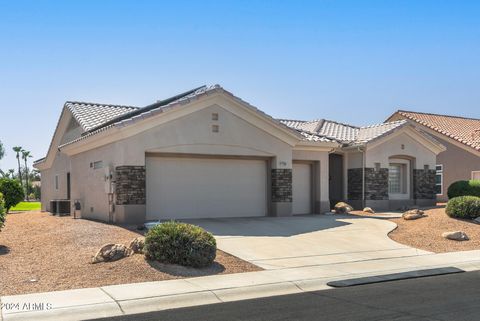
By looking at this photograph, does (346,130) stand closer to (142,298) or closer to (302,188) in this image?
(302,188)

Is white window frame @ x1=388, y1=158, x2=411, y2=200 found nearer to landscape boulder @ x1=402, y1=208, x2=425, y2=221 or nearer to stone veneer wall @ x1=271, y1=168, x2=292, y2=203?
landscape boulder @ x1=402, y1=208, x2=425, y2=221

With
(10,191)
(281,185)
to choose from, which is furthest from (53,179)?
(281,185)

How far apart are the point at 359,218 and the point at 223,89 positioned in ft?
25.0

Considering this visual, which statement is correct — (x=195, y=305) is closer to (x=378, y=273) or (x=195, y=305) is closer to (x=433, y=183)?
(x=378, y=273)

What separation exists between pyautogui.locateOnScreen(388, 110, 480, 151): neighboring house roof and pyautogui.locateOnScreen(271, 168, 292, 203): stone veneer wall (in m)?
16.8

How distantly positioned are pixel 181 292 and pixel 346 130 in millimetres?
20785

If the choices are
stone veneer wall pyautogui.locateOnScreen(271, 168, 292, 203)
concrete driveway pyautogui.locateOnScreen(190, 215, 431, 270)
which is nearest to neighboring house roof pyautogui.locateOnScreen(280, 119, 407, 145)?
stone veneer wall pyautogui.locateOnScreen(271, 168, 292, 203)

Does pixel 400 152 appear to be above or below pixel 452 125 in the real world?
below

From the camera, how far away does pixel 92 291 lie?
31.2 feet

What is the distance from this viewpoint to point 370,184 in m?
25.3

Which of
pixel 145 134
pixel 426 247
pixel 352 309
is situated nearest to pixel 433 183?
pixel 426 247

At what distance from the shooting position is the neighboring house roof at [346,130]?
84.4ft

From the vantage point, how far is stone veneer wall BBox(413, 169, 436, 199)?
2695 cm

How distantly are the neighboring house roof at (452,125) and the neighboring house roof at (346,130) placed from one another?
835 cm
